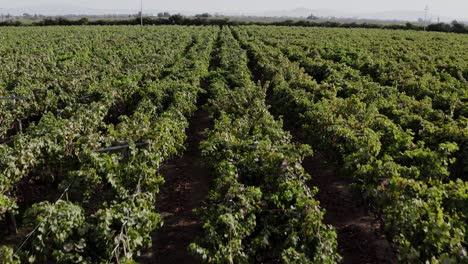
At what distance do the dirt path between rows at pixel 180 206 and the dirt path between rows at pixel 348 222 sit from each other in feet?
10.4

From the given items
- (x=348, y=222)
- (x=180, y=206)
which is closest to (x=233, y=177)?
(x=180, y=206)

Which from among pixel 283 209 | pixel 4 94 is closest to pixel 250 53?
pixel 4 94

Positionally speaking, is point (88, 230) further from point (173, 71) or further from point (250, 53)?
point (250, 53)

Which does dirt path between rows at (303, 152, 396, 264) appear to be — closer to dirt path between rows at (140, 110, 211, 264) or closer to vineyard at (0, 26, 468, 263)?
vineyard at (0, 26, 468, 263)

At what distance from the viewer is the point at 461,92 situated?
16562mm

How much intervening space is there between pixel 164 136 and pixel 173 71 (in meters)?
10.3

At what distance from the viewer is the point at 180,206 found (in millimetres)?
11164

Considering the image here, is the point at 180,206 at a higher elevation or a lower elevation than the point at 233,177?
lower

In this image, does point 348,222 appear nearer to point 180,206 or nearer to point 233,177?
point 233,177

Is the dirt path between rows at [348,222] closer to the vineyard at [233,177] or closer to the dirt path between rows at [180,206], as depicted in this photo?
the vineyard at [233,177]

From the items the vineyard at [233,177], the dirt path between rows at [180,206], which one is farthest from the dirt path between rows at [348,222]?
the dirt path between rows at [180,206]

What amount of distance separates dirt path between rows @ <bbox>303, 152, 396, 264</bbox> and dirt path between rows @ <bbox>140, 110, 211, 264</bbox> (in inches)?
124

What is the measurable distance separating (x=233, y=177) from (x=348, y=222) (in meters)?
3.56

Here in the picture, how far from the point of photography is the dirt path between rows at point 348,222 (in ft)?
30.1
